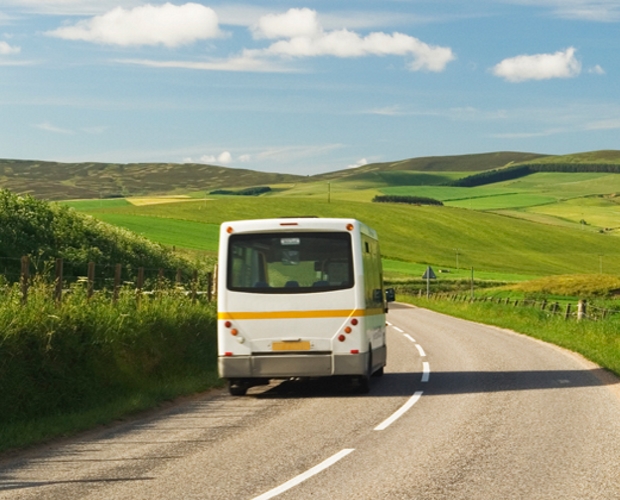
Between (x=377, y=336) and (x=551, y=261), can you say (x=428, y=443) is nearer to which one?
(x=377, y=336)

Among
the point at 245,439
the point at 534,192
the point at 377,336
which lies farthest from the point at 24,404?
the point at 534,192

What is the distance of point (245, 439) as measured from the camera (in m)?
11.3

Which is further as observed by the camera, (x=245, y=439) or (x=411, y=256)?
(x=411, y=256)

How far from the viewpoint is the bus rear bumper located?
15812 millimetres

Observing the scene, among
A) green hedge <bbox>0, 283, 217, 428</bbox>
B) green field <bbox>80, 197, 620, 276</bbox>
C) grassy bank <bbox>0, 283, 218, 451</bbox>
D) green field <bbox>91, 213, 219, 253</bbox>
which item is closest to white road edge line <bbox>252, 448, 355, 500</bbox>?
grassy bank <bbox>0, 283, 218, 451</bbox>

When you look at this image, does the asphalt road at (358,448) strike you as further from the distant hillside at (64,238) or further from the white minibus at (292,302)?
the distant hillside at (64,238)

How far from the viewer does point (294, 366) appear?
1584 centimetres

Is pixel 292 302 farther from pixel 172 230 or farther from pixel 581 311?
pixel 172 230

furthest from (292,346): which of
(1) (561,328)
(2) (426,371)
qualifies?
(1) (561,328)

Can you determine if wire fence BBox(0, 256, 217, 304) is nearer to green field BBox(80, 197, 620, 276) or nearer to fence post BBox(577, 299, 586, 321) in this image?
fence post BBox(577, 299, 586, 321)

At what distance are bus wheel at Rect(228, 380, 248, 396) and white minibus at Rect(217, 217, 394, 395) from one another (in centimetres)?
2

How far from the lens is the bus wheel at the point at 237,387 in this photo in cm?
1625

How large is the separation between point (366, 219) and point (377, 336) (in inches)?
3970

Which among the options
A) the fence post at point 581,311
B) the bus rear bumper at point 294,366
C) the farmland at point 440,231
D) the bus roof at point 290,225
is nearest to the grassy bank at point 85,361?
the bus rear bumper at point 294,366
